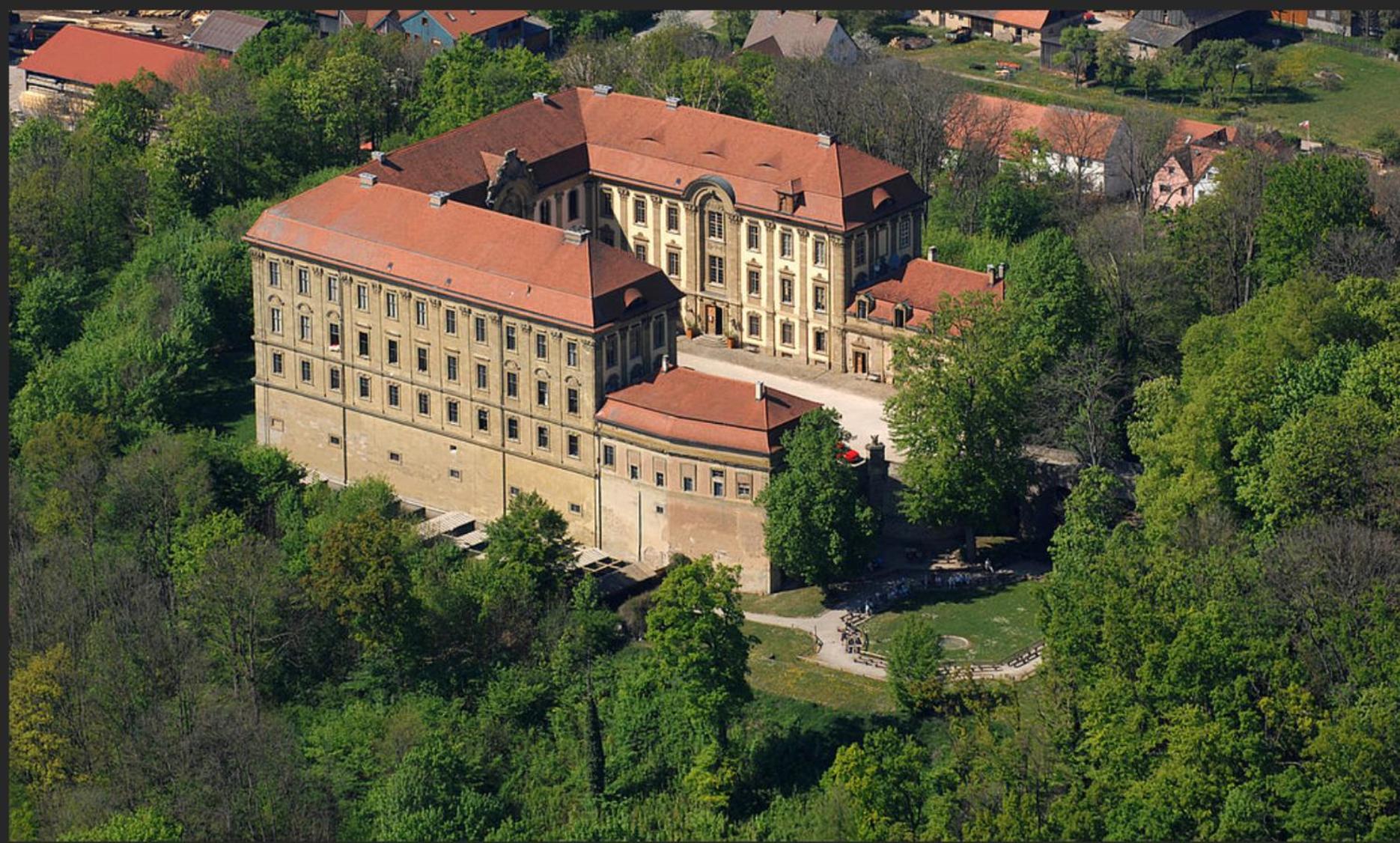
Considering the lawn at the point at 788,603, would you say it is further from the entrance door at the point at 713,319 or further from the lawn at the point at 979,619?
the entrance door at the point at 713,319

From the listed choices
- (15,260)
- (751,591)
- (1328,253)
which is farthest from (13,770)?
(1328,253)

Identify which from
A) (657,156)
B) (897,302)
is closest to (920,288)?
(897,302)

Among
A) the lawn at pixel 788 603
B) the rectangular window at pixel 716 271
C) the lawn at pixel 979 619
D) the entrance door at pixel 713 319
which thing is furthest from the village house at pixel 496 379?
the entrance door at pixel 713 319

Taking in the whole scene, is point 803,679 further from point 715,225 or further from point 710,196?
point 710,196

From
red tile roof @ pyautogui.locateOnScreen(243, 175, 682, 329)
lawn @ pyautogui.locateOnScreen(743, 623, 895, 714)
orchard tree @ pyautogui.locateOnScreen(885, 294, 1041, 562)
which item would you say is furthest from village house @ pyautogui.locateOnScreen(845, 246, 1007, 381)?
lawn @ pyautogui.locateOnScreen(743, 623, 895, 714)

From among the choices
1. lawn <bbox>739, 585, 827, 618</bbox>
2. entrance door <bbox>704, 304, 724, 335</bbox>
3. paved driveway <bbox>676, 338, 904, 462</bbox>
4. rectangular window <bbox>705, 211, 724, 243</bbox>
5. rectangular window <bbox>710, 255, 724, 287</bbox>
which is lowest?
lawn <bbox>739, 585, 827, 618</bbox>

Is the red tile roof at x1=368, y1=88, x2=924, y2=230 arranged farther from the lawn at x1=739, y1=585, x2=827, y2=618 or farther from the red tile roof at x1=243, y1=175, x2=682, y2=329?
the lawn at x1=739, y1=585, x2=827, y2=618
